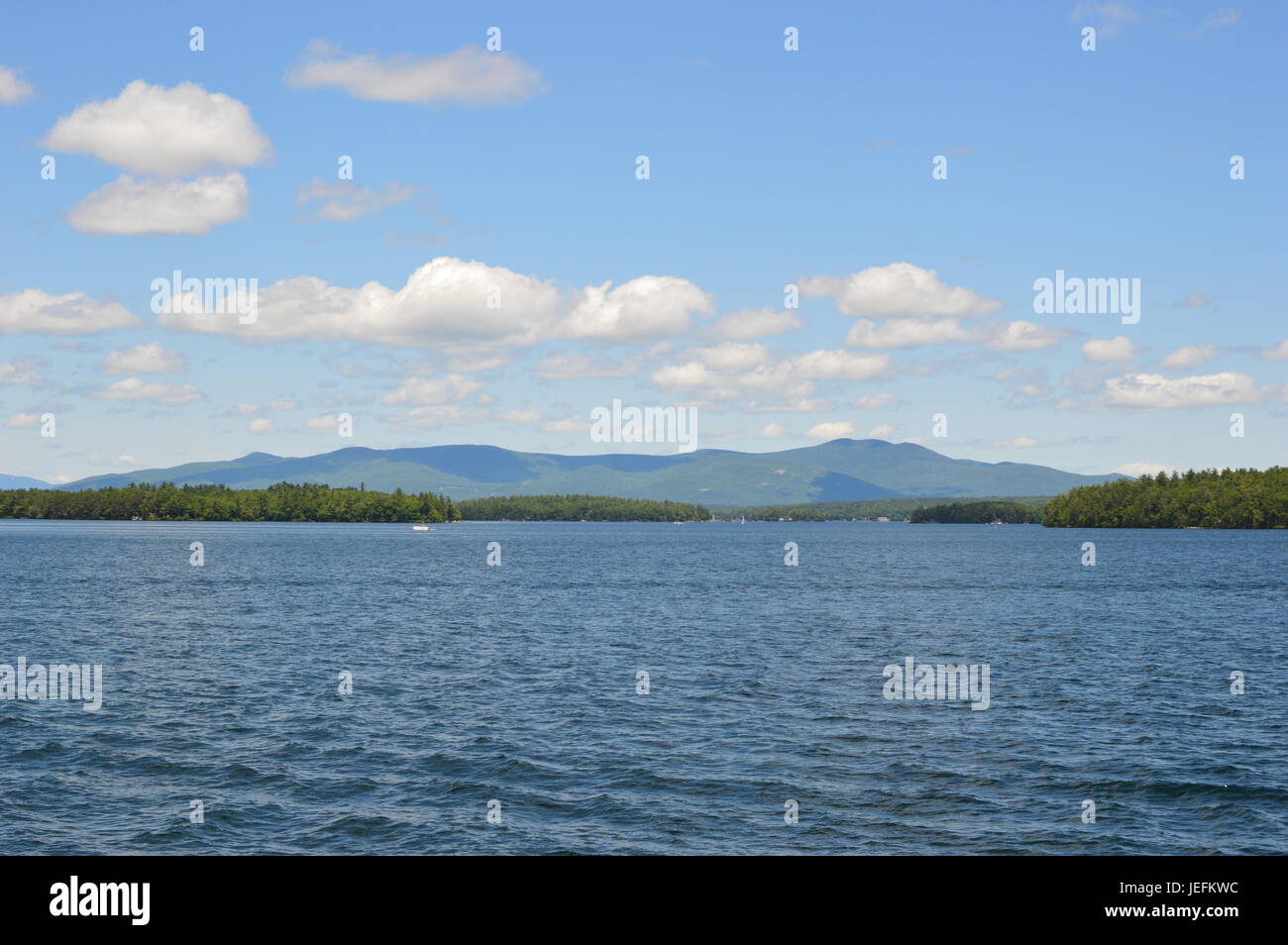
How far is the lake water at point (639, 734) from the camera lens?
1182 inches

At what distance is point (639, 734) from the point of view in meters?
42.6

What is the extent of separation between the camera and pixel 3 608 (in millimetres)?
92438

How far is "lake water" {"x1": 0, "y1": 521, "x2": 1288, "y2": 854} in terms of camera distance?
30031 mm

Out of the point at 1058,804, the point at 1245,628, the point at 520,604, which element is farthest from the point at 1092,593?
the point at 1058,804
